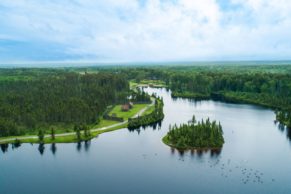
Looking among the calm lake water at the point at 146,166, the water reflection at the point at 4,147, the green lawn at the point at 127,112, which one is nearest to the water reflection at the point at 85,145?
the calm lake water at the point at 146,166

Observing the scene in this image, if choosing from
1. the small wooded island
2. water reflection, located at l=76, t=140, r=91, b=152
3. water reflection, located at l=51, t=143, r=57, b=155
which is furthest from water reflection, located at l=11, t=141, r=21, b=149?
the small wooded island

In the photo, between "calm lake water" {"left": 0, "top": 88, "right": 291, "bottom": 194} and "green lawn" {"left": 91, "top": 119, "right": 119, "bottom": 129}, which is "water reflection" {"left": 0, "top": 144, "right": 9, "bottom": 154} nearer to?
"calm lake water" {"left": 0, "top": 88, "right": 291, "bottom": 194}

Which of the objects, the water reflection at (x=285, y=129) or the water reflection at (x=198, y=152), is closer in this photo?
the water reflection at (x=198, y=152)

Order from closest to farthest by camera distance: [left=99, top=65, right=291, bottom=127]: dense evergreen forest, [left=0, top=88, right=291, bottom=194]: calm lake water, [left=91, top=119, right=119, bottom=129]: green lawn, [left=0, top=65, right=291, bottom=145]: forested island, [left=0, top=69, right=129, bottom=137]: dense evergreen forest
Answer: [left=0, top=88, right=291, bottom=194]: calm lake water < [left=0, top=69, right=129, bottom=137]: dense evergreen forest < [left=0, top=65, right=291, bottom=145]: forested island < [left=91, top=119, right=119, bottom=129]: green lawn < [left=99, top=65, right=291, bottom=127]: dense evergreen forest

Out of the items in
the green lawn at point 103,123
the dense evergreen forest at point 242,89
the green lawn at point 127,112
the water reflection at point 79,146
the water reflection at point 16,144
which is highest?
the dense evergreen forest at point 242,89

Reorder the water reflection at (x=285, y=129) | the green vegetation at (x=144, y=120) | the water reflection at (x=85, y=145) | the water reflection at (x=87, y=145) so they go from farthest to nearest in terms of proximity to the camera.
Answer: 1. the green vegetation at (x=144, y=120)
2. the water reflection at (x=285, y=129)
3. the water reflection at (x=87, y=145)
4. the water reflection at (x=85, y=145)

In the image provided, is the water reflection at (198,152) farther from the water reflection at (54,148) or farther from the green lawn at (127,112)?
the green lawn at (127,112)

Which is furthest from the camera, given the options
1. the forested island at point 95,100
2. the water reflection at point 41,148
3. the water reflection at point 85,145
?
the forested island at point 95,100

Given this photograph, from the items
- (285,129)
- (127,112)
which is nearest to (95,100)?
(127,112)

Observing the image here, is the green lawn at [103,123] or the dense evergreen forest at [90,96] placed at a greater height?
the dense evergreen forest at [90,96]
